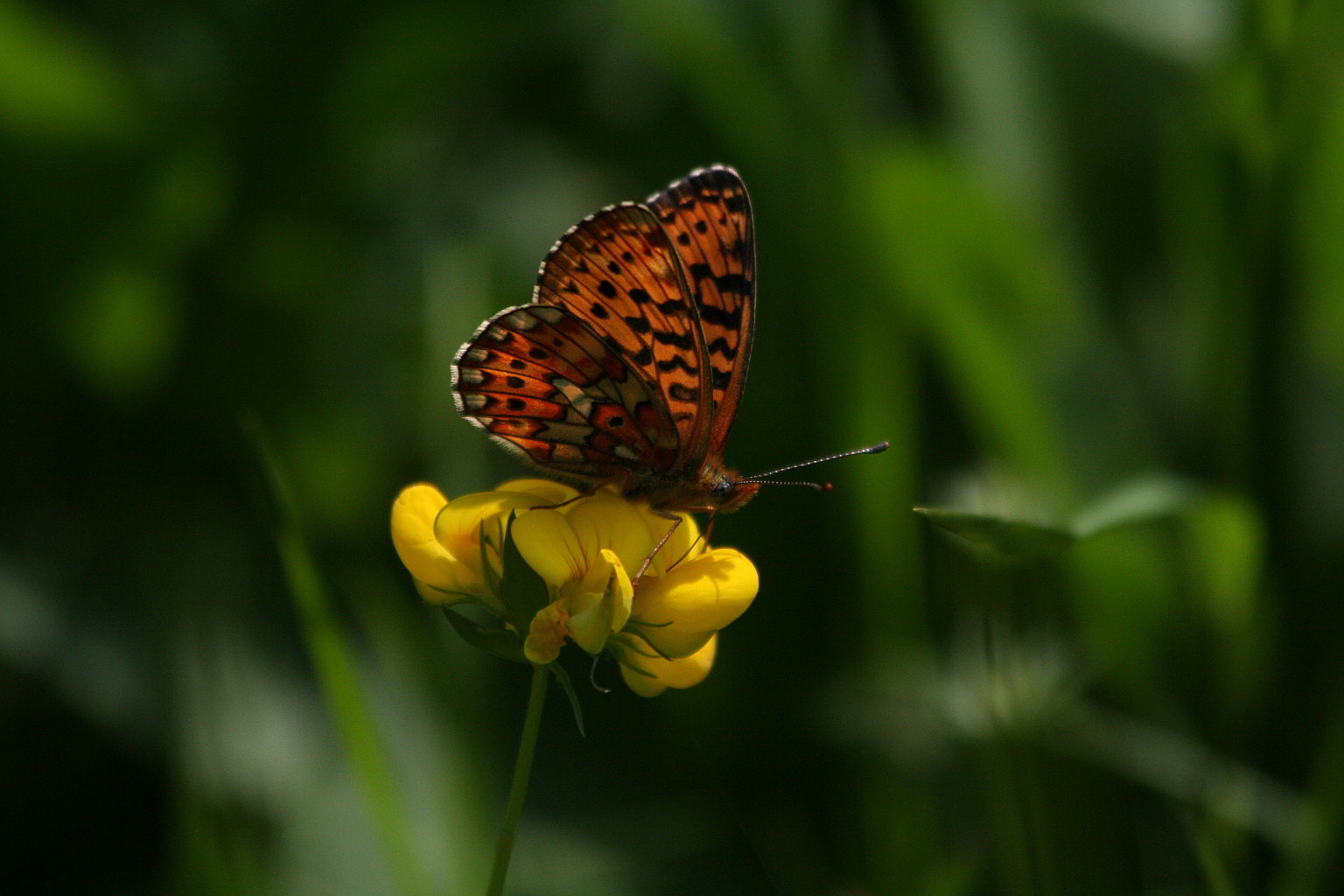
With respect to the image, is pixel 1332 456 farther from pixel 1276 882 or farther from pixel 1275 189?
pixel 1276 882

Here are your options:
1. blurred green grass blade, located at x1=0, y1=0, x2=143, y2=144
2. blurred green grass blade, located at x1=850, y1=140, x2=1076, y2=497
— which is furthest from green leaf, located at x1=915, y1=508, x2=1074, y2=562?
blurred green grass blade, located at x1=0, y1=0, x2=143, y2=144

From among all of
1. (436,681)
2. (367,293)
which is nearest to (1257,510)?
(436,681)

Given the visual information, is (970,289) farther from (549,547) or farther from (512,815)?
(512,815)

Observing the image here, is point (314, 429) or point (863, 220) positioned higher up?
point (863, 220)

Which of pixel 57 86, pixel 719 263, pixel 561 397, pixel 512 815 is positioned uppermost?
pixel 57 86

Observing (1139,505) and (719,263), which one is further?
(719,263)

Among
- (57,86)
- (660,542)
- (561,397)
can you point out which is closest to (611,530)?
(660,542)
